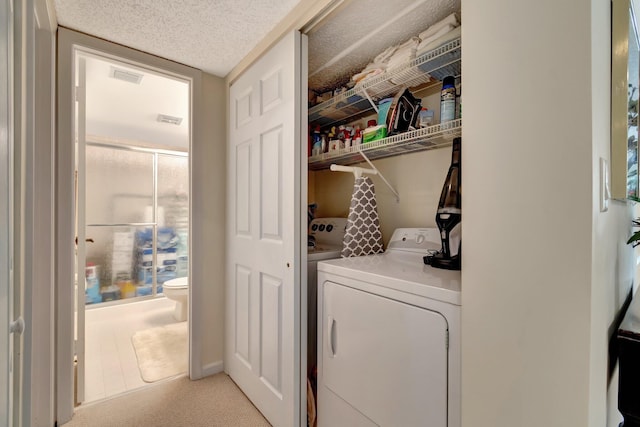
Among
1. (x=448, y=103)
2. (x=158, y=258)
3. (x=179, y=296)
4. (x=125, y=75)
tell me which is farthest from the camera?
(x=158, y=258)

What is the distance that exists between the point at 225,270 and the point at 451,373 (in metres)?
1.76

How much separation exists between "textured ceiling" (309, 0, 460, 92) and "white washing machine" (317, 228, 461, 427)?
3.48ft

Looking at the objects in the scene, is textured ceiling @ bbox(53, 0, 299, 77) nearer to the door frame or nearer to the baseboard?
the door frame

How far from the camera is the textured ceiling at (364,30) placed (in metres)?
1.37

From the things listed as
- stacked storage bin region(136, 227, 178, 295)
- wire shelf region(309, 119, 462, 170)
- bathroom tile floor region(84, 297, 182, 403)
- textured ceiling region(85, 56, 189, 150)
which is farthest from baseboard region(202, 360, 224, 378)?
stacked storage bin region(136, 227, 178, 295)

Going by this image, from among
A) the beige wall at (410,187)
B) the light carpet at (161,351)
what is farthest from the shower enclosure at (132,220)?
the beige wall at (410,187)

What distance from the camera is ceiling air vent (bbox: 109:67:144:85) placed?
230 centimetres

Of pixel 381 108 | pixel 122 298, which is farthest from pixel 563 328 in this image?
pixel 122 298

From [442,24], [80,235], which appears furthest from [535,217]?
[80,235]

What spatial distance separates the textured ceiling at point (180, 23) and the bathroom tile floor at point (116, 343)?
2.29m

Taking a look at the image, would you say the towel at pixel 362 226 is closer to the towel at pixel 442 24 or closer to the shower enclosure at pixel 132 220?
the towel at pixel 442 24

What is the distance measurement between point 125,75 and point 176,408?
2498 mm

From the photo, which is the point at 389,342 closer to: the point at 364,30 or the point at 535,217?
the point at 535,217

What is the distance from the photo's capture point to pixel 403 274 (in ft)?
3.76
